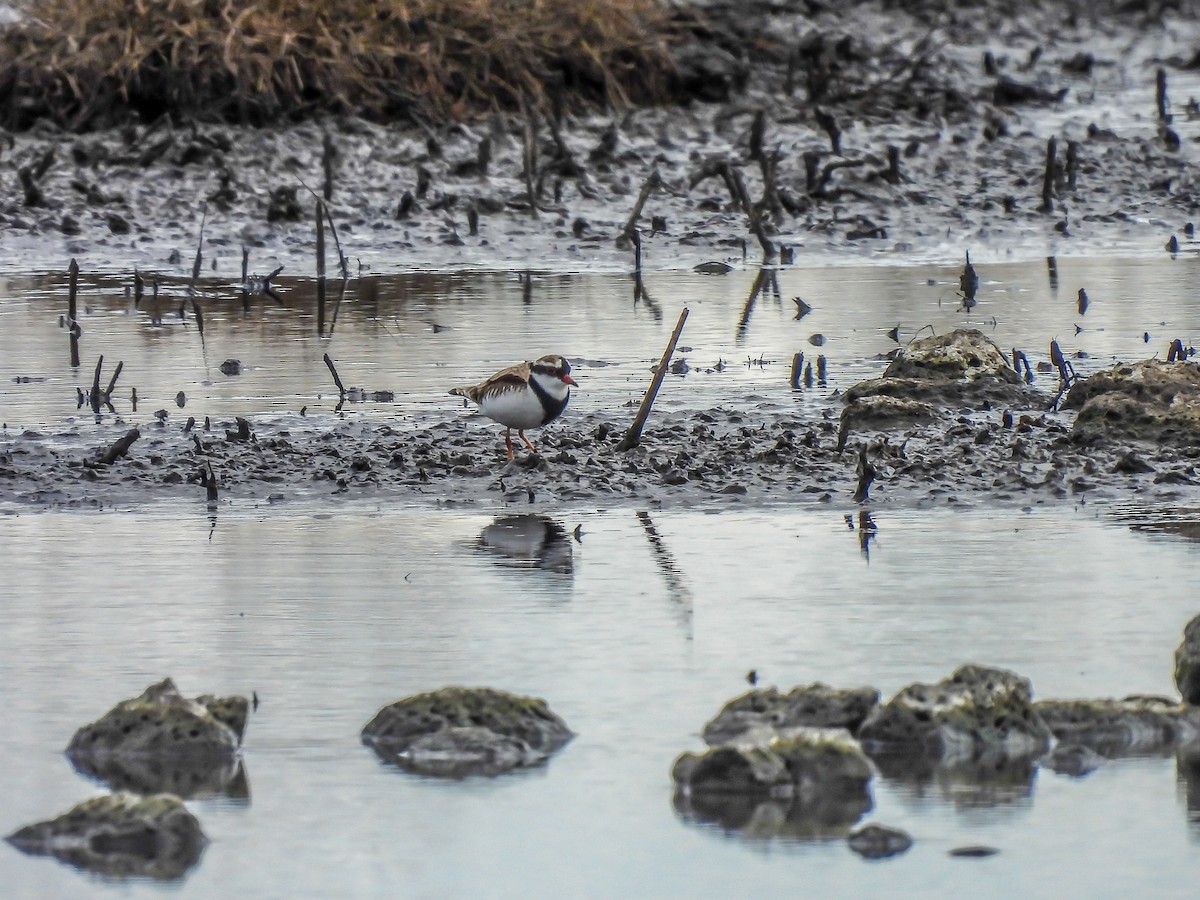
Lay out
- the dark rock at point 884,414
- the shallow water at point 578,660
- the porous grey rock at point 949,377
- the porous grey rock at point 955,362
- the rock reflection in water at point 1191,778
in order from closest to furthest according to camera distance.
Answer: the shallow water at point 578,660
the rock reflection in water at point 1191,778
the dark rock at point 884,414
the porous grey rock at point 949,377
the porous grey rock at point 955,362

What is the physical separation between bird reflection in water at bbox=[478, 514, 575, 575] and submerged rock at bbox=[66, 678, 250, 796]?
81.5 inches

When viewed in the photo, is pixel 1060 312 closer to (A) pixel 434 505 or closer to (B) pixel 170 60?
(A) pixel 434 505

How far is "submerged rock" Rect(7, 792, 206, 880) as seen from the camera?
208 inches

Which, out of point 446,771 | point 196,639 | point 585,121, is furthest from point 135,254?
point 446,771

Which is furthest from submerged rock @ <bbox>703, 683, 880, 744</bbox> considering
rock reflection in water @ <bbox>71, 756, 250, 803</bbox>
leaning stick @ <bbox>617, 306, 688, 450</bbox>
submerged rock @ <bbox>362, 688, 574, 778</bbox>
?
leaning stick @ <bbox>617, 306, 688, 450</bbox>

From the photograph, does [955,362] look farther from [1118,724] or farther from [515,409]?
[1118,724]

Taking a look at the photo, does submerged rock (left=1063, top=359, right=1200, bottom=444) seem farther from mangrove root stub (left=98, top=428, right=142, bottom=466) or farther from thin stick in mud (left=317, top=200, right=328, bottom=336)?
thin stick in mud (left=317, top=200, right=328, bottom=336)

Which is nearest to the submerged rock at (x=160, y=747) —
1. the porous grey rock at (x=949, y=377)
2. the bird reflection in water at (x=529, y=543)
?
the bird reflection in water at (x=529, y=543)

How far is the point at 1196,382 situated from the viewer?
1007cm

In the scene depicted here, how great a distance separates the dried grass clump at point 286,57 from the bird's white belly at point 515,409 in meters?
10.9

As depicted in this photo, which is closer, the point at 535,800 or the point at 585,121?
the point at 535,800

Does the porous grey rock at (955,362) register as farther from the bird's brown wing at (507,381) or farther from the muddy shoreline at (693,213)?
the bird's brown wing at (507,381)

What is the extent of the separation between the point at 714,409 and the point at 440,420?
3.90ft

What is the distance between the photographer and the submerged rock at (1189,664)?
241 inches
